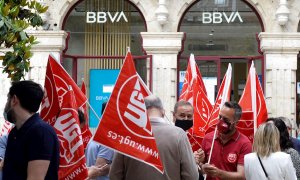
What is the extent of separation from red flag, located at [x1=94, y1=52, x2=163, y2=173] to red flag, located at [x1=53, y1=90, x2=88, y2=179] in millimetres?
711

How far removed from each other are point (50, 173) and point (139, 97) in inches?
57.1

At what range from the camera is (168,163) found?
6.49 m

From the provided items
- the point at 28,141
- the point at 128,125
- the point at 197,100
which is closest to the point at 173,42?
the point at 197,100

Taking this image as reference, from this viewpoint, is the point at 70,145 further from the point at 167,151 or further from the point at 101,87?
the point at 101,87

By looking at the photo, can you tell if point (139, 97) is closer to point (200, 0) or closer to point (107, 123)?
point (107, 123)

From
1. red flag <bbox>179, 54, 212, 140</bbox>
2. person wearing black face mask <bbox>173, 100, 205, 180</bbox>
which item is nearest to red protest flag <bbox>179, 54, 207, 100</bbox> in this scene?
red flag <bbox>179, 54, 212, 140</bbox>

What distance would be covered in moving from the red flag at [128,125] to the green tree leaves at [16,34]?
116 cm

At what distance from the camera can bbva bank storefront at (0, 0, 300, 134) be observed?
1823 centimetres

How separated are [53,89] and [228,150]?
195 cm

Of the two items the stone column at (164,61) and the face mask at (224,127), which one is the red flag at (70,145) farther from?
the stone column at (164,61)

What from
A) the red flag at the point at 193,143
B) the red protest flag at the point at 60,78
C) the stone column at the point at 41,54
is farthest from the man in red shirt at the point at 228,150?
the stone column at the point at 41,54

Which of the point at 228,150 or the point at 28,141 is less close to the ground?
the point at 28,141

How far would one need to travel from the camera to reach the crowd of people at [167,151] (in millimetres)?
5328

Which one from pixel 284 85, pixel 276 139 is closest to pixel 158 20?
pixel 284 85
